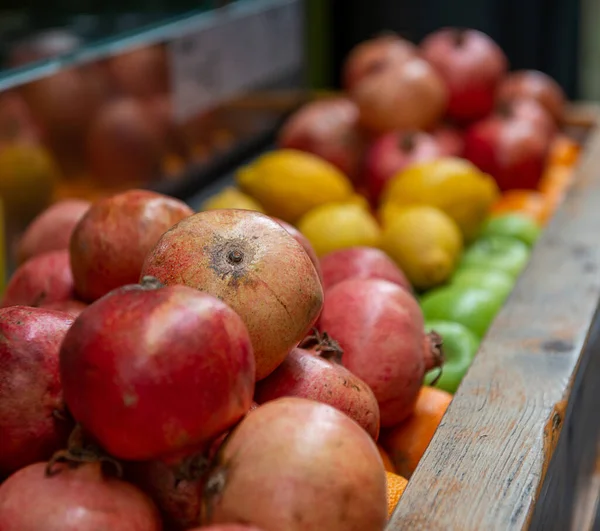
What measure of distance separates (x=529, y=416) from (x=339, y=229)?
0.70m

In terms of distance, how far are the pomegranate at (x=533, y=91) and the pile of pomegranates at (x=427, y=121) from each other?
0.38ft

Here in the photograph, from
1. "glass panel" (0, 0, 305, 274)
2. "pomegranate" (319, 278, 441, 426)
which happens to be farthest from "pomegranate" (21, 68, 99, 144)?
"pomegranate" (319, 278, 441, 426)

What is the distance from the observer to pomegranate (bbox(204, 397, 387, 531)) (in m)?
0.62

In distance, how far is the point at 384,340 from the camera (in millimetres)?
979

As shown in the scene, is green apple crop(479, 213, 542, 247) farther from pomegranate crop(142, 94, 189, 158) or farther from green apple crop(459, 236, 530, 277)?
pomegranate crop(142, 94, 189, 158)

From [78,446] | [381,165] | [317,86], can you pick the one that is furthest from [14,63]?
[317,86]

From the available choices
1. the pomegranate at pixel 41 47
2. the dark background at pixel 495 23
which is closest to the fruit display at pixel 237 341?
the pomegranate at pixel 41 47

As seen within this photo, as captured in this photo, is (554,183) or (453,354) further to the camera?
(554,183)

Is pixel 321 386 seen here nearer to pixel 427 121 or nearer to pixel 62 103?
pixel 62 103

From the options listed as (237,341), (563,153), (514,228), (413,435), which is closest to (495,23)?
(563,153)

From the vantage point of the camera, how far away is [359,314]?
3.27ft

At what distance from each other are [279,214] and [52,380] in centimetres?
111

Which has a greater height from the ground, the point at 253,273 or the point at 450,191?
the point at 253,273

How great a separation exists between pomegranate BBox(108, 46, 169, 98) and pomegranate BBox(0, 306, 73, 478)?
1121mm
